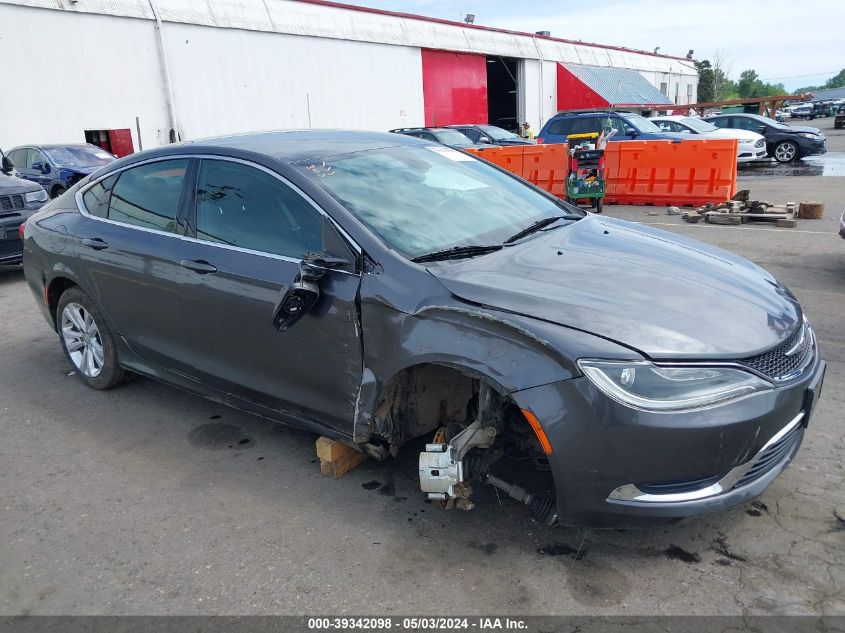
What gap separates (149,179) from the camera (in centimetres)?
408

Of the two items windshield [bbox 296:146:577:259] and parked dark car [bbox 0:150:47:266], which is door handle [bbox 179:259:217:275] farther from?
parked dark car [bbox 0:150:47:266]

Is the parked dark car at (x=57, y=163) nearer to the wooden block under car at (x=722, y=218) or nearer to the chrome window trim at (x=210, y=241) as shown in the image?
the chrome window trim at (x=210, y=241)

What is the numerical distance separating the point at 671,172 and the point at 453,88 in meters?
20.8

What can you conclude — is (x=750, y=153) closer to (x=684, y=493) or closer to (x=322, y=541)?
(x=684, y=493)

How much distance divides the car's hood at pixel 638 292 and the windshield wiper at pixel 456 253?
0.05 m

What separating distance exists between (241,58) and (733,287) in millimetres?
22416

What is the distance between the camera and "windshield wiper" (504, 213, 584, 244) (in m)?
3.39

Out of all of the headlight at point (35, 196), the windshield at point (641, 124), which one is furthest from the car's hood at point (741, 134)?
the headlight at point (35, 196)

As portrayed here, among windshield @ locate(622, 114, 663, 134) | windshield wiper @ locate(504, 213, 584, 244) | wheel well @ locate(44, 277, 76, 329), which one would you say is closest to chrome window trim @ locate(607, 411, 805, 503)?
windshield wiper @ locate(504, 213, 584, 244)

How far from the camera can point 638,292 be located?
277cm

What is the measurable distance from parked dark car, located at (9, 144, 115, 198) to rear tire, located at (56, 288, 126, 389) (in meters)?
9.00

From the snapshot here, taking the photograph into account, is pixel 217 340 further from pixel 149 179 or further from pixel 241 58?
pixel 241 58

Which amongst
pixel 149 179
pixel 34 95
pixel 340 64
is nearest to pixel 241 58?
pixel 340 64

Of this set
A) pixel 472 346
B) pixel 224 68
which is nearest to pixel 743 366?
pixel 472 346
